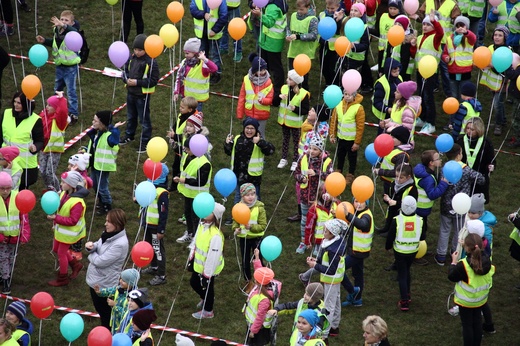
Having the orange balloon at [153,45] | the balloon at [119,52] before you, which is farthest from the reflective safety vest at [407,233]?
the balloon at [119,52]

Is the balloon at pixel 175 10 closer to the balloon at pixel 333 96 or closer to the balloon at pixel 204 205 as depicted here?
the balloon at pixel 333 96

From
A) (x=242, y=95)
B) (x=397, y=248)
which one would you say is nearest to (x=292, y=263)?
(x=397, y=248)

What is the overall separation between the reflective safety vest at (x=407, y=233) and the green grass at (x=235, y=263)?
2.93 feet

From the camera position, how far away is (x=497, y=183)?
616 inches

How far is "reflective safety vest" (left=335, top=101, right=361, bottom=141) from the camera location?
47.5 feet

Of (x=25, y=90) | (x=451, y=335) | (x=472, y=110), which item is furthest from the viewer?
(x=472, y=110)

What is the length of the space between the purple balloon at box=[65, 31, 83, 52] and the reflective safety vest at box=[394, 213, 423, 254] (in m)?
5.56

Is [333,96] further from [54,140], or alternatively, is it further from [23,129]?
[23,129]

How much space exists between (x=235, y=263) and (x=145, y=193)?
2056 millimetres

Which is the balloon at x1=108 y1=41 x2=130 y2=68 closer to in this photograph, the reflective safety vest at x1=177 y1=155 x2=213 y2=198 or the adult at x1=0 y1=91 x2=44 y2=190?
the adult at x1=0 y1=91 x2=44 y2=190

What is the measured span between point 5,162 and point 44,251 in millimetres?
1555

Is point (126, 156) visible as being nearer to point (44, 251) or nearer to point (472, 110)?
point (44, 251)

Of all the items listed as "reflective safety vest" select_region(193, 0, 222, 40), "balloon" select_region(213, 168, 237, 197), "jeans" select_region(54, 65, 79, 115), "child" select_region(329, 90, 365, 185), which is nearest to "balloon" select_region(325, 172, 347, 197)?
"balloon" select_region(213, 168, 237, 197)

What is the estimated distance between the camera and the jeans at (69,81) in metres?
16.0
